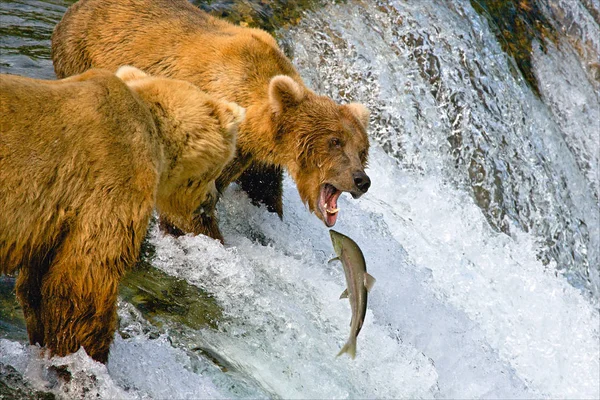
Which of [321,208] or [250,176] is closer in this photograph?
[321,208]

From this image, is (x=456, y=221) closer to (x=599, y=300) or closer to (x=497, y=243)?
(x=497, y=243)

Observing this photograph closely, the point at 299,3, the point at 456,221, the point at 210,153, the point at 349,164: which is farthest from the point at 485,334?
the point at 299,3

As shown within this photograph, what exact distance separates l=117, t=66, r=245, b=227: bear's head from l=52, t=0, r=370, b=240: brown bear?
3.73 feet

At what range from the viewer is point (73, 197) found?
15.7 feet

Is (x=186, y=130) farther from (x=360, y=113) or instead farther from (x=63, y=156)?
(x=360, y=113)

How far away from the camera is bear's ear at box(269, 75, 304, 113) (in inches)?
285

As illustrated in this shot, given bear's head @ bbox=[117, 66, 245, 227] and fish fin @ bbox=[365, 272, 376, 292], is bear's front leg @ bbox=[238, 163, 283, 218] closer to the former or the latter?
bear's head @ bbox=[117, 66, 245, 227]

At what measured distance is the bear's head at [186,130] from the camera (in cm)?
546

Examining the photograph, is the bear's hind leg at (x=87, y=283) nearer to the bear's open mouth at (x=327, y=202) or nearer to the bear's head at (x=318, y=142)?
the bear's head at (x=318, y=142)

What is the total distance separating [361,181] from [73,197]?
287 cm

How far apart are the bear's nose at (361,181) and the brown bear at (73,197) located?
2271 millimetres

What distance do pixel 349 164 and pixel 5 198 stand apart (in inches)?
129

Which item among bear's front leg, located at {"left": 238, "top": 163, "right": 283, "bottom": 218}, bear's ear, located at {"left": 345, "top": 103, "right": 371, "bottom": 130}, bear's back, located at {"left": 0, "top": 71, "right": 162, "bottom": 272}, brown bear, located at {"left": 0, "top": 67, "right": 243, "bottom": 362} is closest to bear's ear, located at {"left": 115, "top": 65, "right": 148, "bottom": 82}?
brown bear, located at {"left": 0, "top": 67, "right": 243, "bottom": 362}

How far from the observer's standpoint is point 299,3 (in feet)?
38.3
